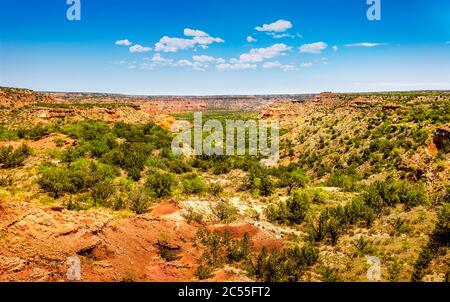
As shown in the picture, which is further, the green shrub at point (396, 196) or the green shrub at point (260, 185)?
the green shrub at point (260, 185)

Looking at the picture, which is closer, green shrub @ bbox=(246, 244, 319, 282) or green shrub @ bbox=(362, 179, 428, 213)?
green shrub @ bbox=(246, 244, 319, 282)

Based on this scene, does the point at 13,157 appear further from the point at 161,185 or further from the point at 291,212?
the point at 291,212

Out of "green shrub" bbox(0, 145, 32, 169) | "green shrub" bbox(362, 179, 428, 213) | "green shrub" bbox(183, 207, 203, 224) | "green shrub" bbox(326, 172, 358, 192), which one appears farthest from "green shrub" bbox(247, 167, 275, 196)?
"green shrub" bbox(0, 145, 32, 169)

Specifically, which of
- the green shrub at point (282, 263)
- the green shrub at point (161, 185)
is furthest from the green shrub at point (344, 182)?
the green shrub at point (161, 185)

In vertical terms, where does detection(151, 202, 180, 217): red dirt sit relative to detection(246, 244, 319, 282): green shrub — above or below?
above

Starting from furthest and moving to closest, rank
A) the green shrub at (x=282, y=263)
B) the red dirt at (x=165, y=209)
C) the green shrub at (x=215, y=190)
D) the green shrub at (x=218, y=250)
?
the green shrub at (x=215, y=190) < the red dirt at (x=165, y=209) < the green shrub at (x=218, y=250) < the green shrub at (x=282, y=263)

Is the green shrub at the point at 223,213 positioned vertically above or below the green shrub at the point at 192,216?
below

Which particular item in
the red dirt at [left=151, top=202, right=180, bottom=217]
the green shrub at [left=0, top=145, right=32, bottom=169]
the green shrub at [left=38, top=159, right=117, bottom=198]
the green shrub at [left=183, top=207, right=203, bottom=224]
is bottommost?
the green shrub at [left=183, top=207, right=203, bottom=224]

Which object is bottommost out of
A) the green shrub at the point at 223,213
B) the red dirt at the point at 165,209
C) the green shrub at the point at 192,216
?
the green shrub at the point at 223,213

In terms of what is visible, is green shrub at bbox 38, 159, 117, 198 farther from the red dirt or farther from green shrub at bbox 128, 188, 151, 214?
the red dirt

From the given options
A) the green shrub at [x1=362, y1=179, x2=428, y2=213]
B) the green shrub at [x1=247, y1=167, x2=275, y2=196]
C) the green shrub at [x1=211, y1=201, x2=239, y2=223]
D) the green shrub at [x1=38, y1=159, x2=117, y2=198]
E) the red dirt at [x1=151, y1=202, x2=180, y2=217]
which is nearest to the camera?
the red dirt at [x1=151, y1=202, x2=180, y2=217]


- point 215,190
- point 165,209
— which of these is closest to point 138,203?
point 165,209

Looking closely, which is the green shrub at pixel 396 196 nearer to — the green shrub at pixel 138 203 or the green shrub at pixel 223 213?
the green shrub at pixel 223 213
